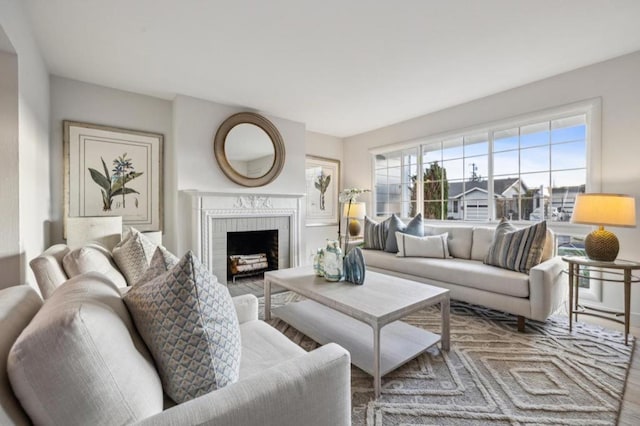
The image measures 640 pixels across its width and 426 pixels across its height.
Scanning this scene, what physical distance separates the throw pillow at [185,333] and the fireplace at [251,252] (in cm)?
308

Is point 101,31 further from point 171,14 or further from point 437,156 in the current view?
point 437,156

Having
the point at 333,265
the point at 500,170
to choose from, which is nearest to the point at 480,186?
the point at 500,170

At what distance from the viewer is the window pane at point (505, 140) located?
3.41 metres

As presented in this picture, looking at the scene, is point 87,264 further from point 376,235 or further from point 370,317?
point 376,235

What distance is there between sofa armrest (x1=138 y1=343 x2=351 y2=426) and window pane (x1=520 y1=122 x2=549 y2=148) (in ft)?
11.5

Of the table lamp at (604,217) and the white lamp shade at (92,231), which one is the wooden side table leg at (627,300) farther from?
the white lamp shade at (92,231)

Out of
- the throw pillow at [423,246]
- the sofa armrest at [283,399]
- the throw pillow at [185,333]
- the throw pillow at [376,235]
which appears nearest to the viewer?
the sofa armrest at [283,399]

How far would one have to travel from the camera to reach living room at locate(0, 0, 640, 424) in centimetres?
193

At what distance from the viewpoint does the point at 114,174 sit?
3.20 meters

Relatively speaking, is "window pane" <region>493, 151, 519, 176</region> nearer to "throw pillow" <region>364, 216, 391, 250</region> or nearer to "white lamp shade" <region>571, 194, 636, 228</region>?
"white lamp shade" <region>571, 194, 636, 228</region>

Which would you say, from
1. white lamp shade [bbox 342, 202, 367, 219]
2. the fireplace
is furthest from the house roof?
the fireplace

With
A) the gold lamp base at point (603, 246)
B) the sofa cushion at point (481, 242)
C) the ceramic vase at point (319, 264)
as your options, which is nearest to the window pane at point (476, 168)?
the sofa cushion at point (481, 242)

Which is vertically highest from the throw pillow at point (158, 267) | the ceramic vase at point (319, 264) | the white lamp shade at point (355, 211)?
the white lamp shade at point (355, 211)

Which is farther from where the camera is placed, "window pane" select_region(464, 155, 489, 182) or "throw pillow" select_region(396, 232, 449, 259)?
"window pane" select_region(464, 155, 489, 182)
